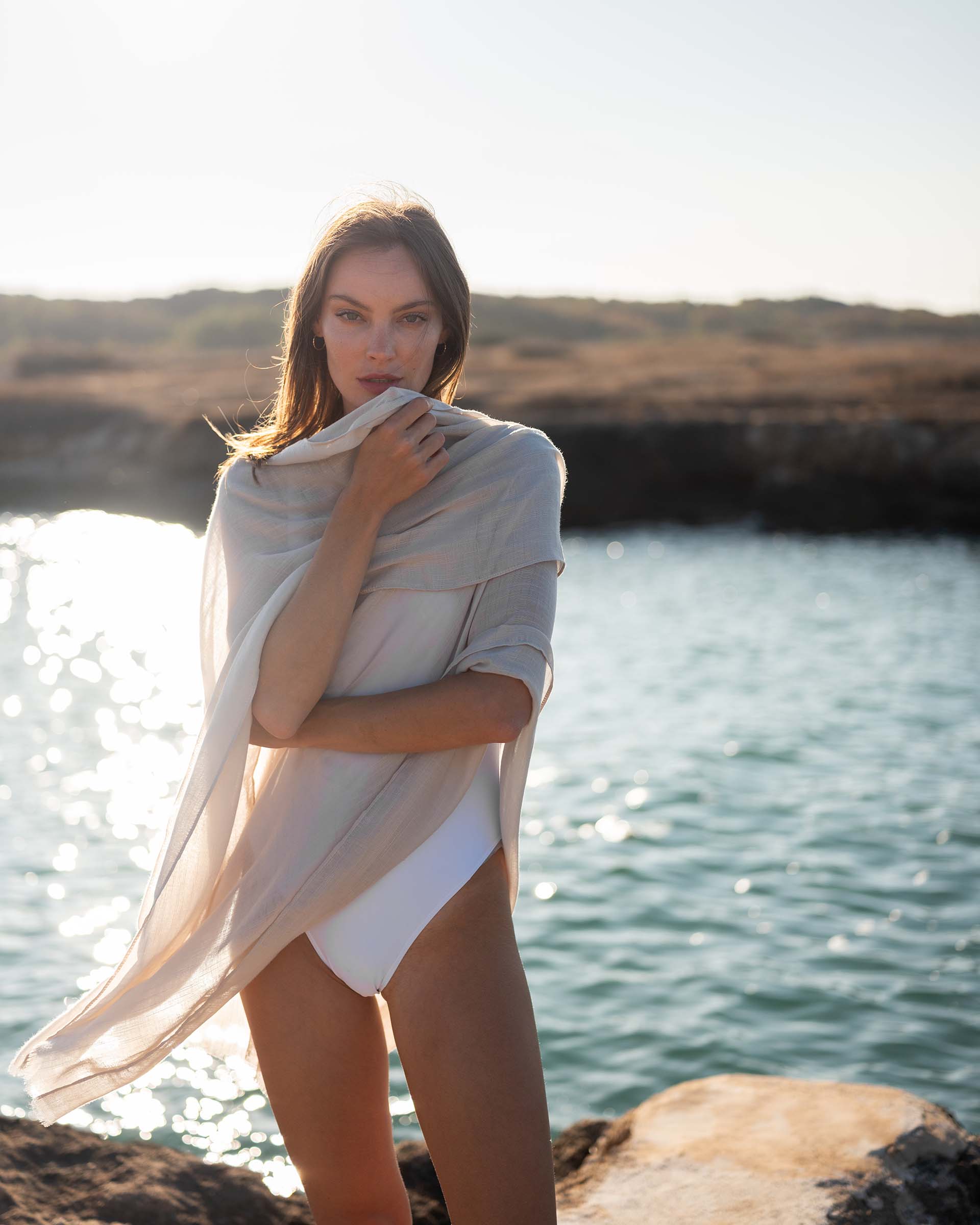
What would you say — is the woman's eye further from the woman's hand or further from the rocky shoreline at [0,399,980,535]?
the rocky shoreline at [0,399,980,535]

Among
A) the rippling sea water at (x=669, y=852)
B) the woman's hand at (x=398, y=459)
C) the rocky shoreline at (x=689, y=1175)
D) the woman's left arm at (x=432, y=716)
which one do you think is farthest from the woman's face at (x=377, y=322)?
the rippling sea water at (x=669, y=852)

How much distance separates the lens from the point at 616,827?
7.68 metres

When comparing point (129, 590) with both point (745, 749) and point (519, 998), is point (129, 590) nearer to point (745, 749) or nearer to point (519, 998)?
point (745, 749)

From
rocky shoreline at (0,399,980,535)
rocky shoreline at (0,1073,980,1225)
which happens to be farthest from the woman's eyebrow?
rocky shoreline at (0,399,980,535)

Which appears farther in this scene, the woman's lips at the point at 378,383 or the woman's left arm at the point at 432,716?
the woman's lips at the point at 378,383

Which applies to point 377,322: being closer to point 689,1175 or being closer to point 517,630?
point 517,630

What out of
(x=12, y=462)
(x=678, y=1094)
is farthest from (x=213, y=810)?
(x=12, y=462)

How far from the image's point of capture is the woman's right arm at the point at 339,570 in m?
1.73

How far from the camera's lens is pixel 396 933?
1688 mm

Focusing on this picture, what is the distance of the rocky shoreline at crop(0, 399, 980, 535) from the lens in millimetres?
27125

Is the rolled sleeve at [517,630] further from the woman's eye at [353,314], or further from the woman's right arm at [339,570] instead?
the woman's eye at [353,314]

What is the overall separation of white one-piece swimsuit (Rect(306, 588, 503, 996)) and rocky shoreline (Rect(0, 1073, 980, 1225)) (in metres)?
1.14

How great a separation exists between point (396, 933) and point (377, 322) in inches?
36.3

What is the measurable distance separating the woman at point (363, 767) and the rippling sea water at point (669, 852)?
239 cm
